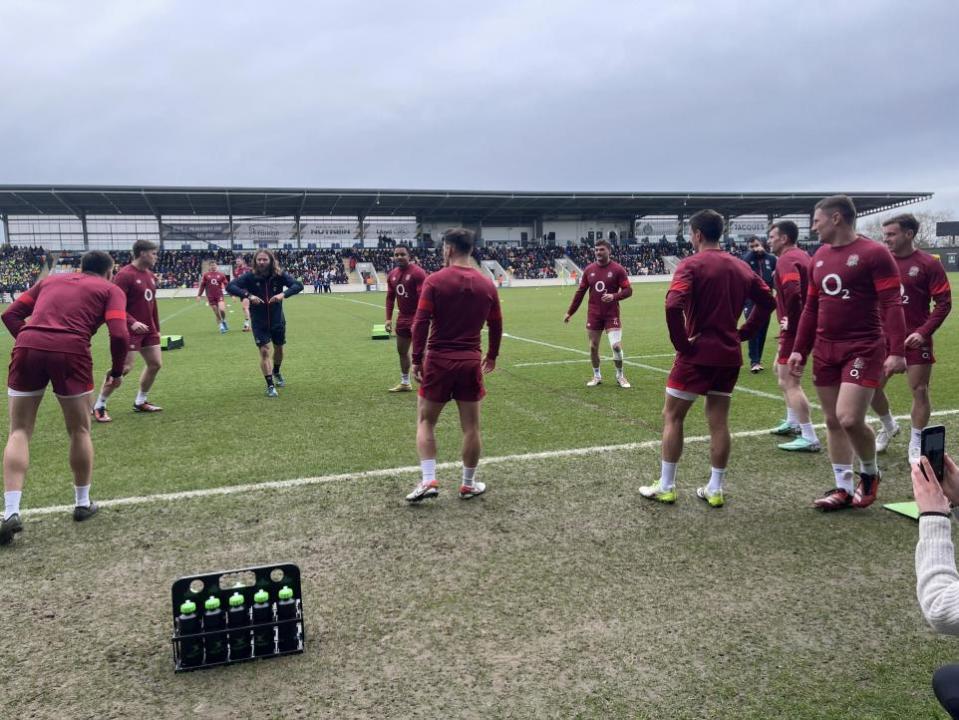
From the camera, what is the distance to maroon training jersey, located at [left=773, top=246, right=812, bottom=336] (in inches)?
251

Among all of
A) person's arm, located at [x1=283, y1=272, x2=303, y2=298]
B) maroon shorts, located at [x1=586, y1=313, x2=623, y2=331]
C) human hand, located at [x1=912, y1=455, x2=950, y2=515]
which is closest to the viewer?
human hand, located at [x1=912, y1=455, x2=950, y2=515]

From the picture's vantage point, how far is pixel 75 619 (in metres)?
3.35

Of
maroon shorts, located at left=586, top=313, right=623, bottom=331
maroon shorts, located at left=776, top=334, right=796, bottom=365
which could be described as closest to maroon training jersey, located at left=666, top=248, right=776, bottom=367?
maroon shorts, located at left=776, top=334, right=796, bottom=365

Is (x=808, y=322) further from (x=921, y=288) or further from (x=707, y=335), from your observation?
(x=921, y=288)

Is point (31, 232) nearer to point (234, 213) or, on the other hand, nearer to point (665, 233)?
point (234, 213)

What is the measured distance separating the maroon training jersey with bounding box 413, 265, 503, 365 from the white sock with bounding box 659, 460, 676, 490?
1711 millimetres

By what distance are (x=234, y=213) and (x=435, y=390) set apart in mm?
61154

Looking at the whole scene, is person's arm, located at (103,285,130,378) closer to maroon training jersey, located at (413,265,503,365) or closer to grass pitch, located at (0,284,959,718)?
grass pitch, located at (0,284,959,718)

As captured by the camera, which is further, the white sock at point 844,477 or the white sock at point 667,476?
the white sock at point 667,476

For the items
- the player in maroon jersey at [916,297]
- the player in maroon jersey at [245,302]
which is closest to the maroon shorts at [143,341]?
the player in maroon jersey at [245,302]

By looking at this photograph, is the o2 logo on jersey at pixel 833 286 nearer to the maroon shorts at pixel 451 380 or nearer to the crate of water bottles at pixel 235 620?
the maroon shorts at pixel 451 380

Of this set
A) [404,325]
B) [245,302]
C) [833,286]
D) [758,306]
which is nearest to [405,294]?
[404,325]

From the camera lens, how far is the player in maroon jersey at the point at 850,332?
14.9ft

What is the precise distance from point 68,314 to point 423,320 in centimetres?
269
